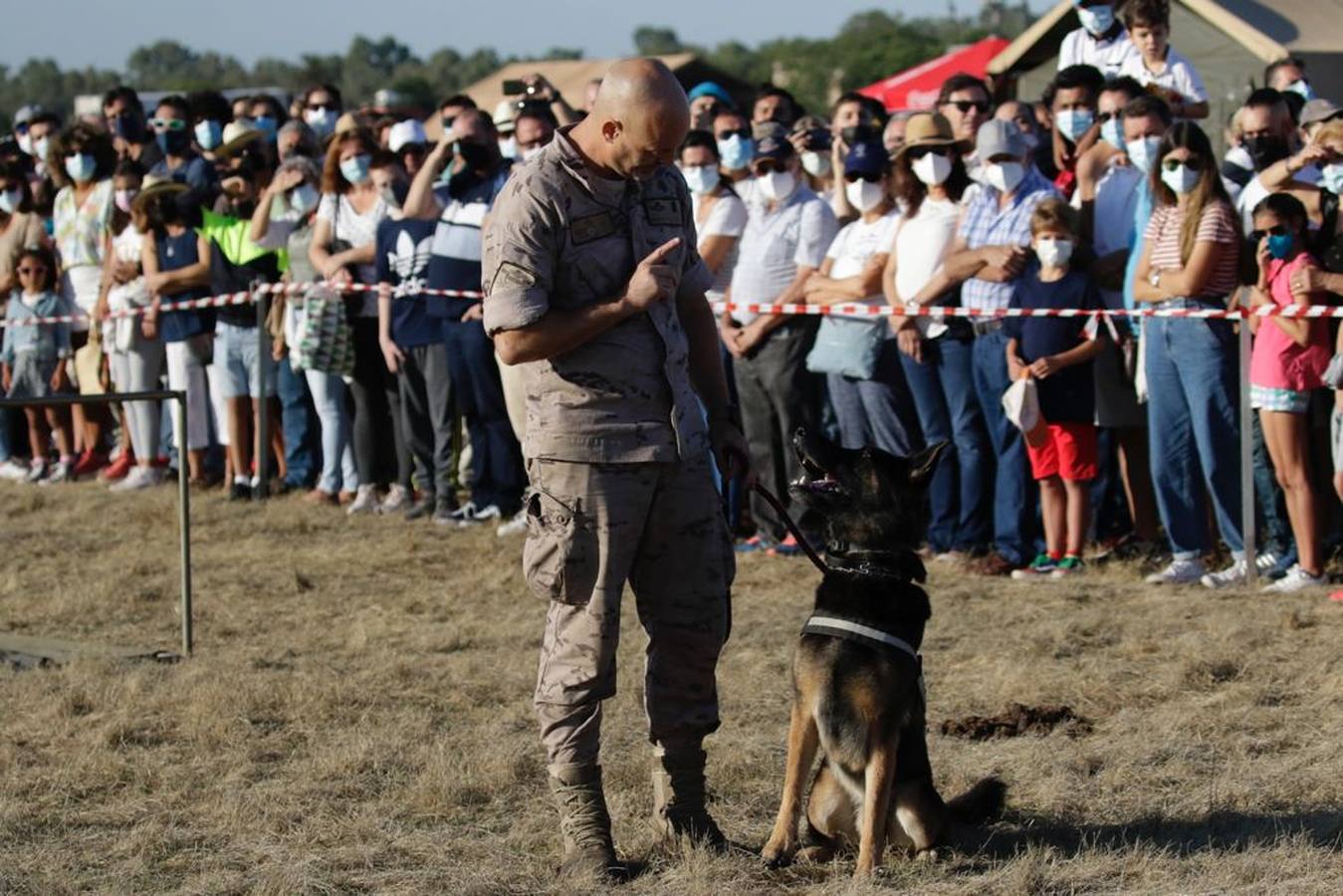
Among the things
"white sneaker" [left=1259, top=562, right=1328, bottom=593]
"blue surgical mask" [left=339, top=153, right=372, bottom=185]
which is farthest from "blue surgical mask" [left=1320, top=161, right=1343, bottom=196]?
Answer: "blue surgical mask" [left=339, top=153, right=372, bottom=185]

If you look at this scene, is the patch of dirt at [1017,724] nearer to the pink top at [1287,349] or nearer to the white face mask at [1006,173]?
the pink top at [1287,349]

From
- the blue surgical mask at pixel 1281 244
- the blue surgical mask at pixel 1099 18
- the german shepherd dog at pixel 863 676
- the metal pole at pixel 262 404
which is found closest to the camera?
the german shepherd dog at pixel 863 676

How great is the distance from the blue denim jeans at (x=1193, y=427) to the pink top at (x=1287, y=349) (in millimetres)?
296

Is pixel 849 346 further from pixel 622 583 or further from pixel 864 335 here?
pixel 622 583

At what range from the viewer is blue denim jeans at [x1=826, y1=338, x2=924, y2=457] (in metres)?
9.88

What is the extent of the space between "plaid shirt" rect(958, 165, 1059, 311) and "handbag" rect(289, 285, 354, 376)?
424 centimetres

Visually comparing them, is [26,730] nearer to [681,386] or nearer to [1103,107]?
[681,386]

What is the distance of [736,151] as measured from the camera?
1089cm

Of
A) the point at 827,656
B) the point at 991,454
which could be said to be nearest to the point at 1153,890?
the point at 827,656

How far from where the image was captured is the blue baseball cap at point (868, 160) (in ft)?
33.0

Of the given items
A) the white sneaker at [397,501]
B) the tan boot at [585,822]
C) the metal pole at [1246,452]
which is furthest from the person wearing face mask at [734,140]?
the tan boot at [585,822]

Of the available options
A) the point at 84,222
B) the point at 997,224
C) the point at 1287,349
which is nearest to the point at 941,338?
the point at 997,224

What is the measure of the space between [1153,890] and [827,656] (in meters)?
1.07

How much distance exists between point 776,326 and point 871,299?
0.60 metres
